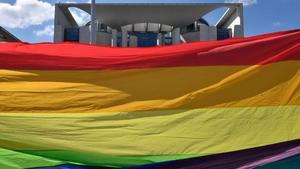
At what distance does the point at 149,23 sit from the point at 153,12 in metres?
3.04

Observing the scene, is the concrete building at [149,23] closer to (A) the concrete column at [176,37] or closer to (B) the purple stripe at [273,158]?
(A) the concrete column at [176,37]

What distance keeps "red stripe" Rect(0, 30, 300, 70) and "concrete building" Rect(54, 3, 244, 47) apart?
39.4 metres

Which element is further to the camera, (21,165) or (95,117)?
(95,117)

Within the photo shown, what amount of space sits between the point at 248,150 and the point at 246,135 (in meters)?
0.12

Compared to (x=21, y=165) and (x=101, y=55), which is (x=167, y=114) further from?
(x=21, y=165)

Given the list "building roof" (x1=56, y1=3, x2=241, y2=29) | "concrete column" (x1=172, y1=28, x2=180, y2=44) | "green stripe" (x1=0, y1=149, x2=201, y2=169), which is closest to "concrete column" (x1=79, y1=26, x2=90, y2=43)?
"building roof" (x1=56, y1=3, x2=241, y2=29)

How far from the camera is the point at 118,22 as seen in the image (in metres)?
49.4

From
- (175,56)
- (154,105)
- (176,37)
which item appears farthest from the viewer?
(176,37)

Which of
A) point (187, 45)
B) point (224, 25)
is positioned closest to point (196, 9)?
point (224, 25)

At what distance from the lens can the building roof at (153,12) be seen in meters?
46.2

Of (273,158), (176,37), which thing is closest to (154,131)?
(273,158)

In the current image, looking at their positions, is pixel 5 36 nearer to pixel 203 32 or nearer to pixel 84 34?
pixel 84 34

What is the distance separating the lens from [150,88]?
12.0 ft

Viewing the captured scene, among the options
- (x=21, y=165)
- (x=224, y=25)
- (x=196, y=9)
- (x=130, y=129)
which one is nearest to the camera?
(x=21, y=165)
